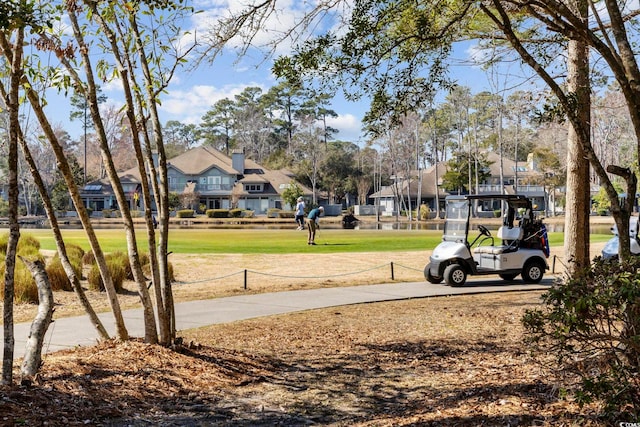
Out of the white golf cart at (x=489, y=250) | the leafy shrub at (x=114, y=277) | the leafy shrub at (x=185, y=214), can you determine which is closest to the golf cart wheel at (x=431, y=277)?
the white golf cart at (x=489, y=250)

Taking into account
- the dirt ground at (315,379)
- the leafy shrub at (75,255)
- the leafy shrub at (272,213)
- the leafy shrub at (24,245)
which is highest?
the leafy shrub at (272,213)

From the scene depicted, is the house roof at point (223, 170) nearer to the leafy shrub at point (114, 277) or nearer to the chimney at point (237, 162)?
the chimney at point (237, 162)

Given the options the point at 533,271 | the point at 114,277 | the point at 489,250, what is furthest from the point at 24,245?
the point at 533,271

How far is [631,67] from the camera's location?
16.4 ft

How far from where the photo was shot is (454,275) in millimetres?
13859

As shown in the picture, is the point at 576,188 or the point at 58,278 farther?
the point at 58,278

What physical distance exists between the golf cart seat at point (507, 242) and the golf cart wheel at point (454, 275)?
0.92m

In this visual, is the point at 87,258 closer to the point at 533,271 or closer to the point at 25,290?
the point at 25,290

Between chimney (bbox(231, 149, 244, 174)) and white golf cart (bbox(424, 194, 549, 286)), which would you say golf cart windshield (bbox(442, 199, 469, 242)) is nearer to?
white golf cart (bbox(424, 194, 549, 286))

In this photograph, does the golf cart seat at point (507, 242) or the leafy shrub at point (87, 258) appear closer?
the golf cart seat at point (507, 242)

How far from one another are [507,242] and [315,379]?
938 centimetres

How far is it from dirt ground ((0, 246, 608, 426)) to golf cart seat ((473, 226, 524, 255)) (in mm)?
4193

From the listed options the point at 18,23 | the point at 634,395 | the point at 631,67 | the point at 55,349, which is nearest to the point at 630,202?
A: the point at 631,67

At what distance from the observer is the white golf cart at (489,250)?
1388 cm
